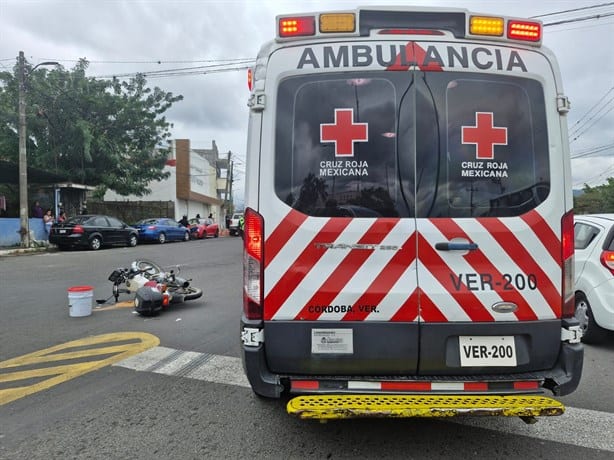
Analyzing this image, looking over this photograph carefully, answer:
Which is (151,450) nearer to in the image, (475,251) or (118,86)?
(475,251)

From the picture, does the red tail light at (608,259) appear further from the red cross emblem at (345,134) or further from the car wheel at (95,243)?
the car wheel at (95,243)

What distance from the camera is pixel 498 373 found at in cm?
292

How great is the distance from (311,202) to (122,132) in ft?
81.1

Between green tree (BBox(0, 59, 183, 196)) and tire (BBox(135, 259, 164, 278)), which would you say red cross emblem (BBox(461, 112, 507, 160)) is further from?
green tree (BBox(0, 59, 183, 196))

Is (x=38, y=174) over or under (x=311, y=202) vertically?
over

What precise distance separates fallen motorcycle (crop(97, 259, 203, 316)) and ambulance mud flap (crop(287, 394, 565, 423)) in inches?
190

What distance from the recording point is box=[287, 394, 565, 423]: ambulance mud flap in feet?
8.61

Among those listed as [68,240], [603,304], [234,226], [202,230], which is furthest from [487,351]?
[202,230]

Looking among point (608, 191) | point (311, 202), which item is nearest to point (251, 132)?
point (311, 202)

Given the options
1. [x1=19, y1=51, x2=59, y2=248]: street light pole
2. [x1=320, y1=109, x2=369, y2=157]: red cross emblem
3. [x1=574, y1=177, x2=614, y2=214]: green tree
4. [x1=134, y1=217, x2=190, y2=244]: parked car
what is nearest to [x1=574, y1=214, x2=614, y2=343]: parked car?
[x1=320, y1=109, x2=369, y2=157]: red cross emblem

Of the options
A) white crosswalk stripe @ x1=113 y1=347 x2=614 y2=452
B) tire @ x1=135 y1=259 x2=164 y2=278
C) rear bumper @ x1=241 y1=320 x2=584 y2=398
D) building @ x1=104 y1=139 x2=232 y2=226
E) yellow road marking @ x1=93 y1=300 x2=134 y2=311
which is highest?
building @ x1=104 y1=139 x2=232 y2=226

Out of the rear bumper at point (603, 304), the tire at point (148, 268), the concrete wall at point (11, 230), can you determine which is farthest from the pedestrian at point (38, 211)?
the rear bumper at point (603, 304)

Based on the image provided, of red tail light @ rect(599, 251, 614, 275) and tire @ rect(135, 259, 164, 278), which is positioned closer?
red tail light @ rect(599, 251, 614, 275)

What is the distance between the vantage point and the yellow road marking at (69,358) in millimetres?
4270
